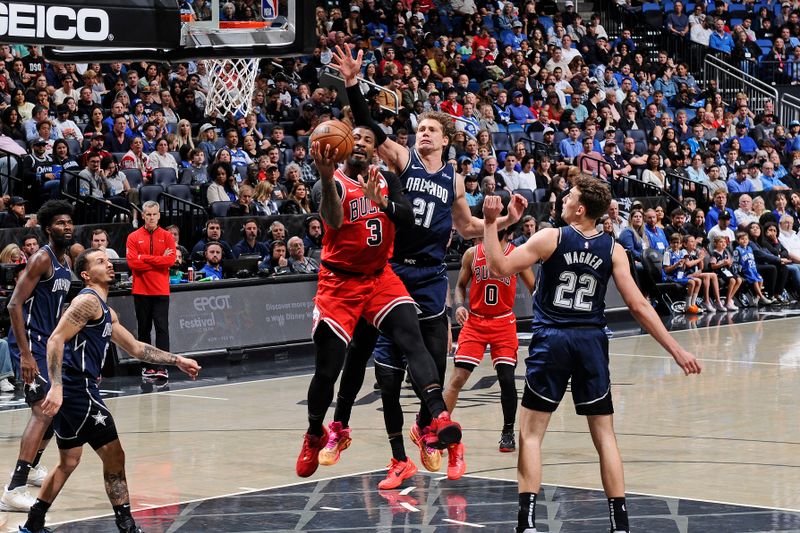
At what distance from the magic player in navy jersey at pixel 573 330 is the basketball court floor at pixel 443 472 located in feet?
2.71

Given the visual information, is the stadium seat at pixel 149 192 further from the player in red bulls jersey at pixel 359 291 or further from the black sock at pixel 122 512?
the black sock at pixel 122 512

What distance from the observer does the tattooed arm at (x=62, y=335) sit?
23.3ft

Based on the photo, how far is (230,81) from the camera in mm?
14984

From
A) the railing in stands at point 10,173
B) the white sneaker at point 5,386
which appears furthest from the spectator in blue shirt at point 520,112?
the white sneaker at point 5,386

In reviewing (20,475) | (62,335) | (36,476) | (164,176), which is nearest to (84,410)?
(62,335)

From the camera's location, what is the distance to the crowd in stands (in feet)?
57.3

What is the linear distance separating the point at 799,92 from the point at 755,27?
9.75ft

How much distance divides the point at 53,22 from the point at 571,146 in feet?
Answer: 50.6

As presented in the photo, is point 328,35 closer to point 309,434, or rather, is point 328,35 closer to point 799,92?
point 799,92

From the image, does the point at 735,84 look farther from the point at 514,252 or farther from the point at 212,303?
the point at 514,252

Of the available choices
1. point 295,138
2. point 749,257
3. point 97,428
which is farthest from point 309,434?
point 749,257

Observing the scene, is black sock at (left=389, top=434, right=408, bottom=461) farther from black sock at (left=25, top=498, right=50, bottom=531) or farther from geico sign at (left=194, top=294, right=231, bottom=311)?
geico sign at (left=194, top=294, right=231, bottom=311)

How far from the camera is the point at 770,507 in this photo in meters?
8.31

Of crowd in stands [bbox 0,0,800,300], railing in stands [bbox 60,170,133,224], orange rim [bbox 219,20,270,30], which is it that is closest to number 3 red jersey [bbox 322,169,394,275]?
orange rim [bbox 219,20,270,30]
